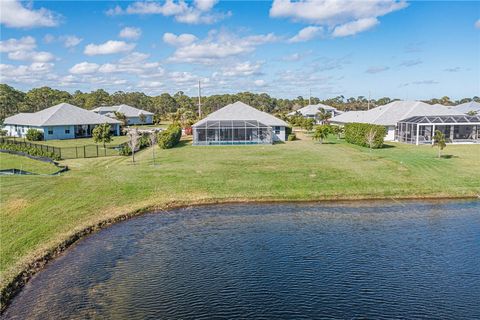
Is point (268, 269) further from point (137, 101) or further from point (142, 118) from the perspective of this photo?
point (137, 101)

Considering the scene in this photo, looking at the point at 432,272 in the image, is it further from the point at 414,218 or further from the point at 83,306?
the point at 83,306

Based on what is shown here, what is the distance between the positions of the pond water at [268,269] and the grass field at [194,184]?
2.19 meters

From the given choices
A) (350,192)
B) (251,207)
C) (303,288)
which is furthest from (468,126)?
(303,288)

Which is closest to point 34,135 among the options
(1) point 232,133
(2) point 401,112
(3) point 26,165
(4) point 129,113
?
(3) point 26,165

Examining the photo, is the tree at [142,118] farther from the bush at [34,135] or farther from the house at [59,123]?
the bush at [34,135]

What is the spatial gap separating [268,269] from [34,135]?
171 ft

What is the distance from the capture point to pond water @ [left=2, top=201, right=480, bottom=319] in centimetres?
1312

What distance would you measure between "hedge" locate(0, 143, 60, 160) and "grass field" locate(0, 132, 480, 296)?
9.77ft

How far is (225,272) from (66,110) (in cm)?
5691

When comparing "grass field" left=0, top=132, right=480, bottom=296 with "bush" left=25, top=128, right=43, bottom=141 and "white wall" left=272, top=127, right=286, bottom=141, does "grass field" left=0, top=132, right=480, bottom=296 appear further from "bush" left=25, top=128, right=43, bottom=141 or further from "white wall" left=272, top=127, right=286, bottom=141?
"bush" left=25, top=128, right=43, bottom=141

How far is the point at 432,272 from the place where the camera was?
51.3 feet

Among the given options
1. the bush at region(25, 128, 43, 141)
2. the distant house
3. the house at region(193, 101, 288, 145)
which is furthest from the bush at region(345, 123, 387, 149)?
the distant house

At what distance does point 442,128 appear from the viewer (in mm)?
52031

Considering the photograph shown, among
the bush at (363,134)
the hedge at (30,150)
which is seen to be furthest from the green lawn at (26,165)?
the bush at (363,134)
